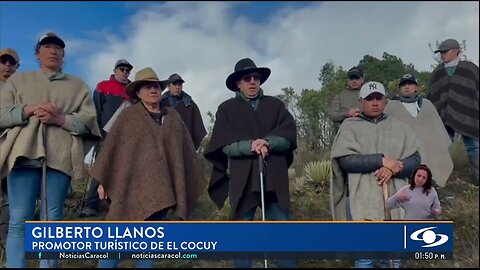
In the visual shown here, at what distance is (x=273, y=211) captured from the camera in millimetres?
3775

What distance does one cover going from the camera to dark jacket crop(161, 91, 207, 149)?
15.1 feet

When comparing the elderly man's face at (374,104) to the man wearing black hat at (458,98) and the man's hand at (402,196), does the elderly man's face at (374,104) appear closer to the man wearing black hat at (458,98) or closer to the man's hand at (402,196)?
the man's hand at (402,196)

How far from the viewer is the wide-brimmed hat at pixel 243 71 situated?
153 inches

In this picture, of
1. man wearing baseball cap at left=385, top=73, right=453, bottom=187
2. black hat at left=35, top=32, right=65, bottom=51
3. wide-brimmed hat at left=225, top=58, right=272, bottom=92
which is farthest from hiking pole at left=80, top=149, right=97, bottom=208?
man wearing baseball cap at left=385, top=73, right=453, bottom=187

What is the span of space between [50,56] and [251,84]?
48.3 inches

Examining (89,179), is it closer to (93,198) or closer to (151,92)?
(93,198)

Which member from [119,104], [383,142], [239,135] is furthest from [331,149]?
[119,104]

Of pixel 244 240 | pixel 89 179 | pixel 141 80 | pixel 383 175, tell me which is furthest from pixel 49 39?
pixel 383 175

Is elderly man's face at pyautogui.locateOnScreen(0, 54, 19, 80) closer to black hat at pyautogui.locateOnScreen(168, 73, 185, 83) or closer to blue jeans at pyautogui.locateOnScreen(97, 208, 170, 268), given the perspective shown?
black hat at pyautogui.locateOnScreen(168, 73, 185, 83)

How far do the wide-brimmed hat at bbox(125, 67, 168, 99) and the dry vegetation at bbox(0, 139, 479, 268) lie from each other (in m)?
0.68

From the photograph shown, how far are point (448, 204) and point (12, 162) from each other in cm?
273

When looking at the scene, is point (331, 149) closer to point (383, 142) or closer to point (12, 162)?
point (383, 142)

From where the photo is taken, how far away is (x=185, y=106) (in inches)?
189

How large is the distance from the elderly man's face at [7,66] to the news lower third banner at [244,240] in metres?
1.15
